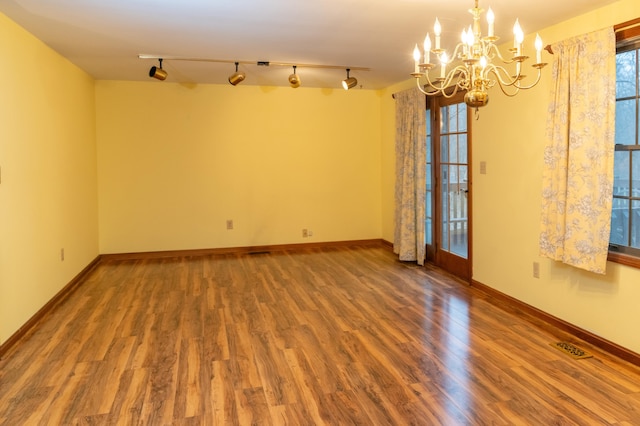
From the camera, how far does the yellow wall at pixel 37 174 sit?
11.3ft

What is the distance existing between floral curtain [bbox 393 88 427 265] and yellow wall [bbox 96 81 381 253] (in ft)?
3.31

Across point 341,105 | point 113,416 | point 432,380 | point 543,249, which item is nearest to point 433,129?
point 341,105

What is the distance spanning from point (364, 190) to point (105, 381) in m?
4.93

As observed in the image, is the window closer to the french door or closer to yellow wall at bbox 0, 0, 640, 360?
yellow wall at bbox 0, 0, 640, 360

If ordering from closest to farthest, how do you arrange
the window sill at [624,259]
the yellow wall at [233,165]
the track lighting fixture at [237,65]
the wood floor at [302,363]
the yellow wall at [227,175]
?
the wood floor at [302,363] → the window sill at [624,259] → the yellow wall at [227,175] → the track lighting fixture at [237,65] → the yellow wall at [233,165]

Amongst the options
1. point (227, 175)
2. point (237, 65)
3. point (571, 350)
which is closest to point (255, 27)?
point (237, 65)

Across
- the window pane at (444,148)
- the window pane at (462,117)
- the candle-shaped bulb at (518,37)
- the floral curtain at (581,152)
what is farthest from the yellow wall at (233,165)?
the candle-shaped bulb at (518,37)

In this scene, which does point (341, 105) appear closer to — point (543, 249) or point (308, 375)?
point (543, 249)

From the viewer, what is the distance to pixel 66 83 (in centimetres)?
485

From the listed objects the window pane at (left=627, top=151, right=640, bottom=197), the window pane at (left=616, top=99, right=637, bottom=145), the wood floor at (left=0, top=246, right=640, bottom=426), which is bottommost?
the wood floor at (left=0, top=246, right=640, bottom=426)

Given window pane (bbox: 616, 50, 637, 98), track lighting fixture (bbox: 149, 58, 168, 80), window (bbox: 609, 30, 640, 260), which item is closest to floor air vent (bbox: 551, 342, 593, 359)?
window (bbox: 609, 30, 640, 260)

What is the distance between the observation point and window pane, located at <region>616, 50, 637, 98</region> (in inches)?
123

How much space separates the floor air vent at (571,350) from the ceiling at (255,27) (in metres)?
2.34

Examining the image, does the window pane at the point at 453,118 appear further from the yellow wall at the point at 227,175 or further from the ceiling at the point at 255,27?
the ceiling at the point at 255,27
